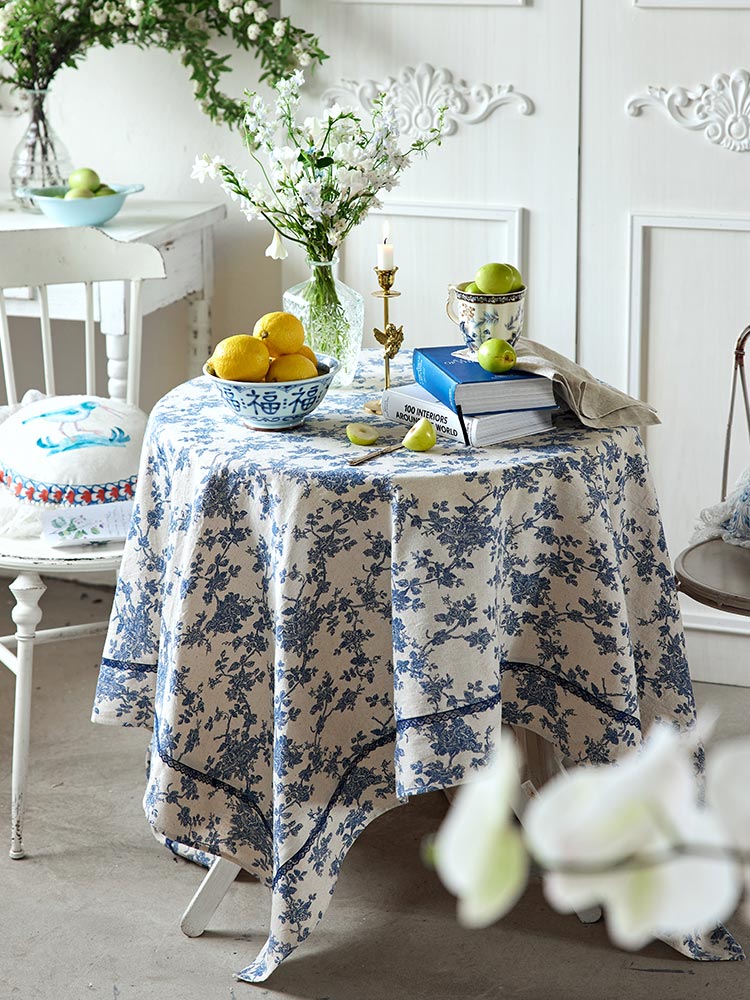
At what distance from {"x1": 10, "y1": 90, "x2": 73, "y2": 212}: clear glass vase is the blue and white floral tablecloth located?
45.4 inches

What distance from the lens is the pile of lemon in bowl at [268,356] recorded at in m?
1.75

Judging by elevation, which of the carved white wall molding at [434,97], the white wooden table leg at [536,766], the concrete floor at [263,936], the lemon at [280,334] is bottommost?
the concrete floor at [263,936]

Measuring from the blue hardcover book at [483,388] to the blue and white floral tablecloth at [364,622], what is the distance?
0.07 meters

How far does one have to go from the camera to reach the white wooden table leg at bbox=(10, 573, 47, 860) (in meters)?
2.14

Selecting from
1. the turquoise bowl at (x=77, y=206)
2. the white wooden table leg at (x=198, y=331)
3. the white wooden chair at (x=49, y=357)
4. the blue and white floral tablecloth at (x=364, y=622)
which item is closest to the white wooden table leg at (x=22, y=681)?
the white wooden chair at (x=49, y=357)

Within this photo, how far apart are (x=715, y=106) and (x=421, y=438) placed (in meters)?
1.18

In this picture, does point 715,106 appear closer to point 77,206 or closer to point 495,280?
point 495,280

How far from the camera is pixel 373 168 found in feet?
6.13

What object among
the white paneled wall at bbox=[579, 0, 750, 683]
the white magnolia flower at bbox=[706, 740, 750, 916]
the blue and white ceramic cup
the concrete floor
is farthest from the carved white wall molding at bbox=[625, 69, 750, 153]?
the white magnolia flower at bbox=[706, 740, 750, 916]

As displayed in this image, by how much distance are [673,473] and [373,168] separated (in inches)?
45.6

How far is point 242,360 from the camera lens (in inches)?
68.9

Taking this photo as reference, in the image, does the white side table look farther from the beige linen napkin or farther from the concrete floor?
the beige linen napkin

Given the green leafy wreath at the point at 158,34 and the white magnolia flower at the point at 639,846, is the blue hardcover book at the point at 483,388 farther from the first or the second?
the white magnolia flower at the point at 639,846

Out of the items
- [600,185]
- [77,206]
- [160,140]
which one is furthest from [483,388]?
[160,140]
